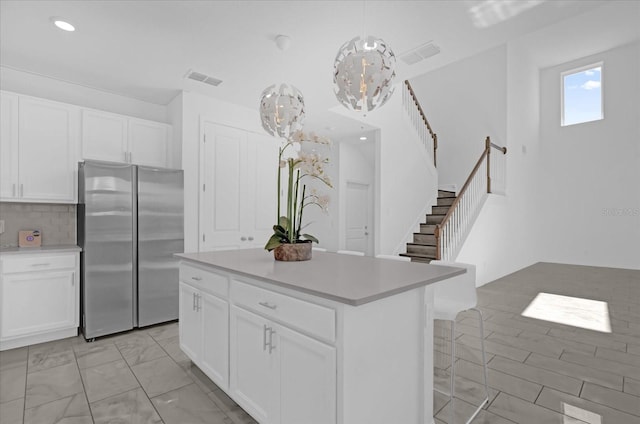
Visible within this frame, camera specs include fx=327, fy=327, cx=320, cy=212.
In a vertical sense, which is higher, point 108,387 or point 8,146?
point 8,146

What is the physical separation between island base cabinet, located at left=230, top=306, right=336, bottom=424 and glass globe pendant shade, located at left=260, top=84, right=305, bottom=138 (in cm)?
134

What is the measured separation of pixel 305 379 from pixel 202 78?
3578 mm

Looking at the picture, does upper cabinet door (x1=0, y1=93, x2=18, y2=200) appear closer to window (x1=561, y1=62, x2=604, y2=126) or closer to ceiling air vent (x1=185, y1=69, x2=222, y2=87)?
ceiling air vent (x1=185, y1=69, x2=222, y2=87)

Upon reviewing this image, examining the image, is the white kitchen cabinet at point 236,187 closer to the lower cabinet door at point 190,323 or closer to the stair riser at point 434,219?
the lower cabinet door at point 190,323

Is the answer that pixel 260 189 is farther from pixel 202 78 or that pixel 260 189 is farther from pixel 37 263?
pixel 37 263

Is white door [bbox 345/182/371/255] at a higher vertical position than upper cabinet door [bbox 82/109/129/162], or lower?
lower

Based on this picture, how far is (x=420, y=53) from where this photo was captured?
3.23 meters

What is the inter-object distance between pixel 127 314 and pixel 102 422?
169cm

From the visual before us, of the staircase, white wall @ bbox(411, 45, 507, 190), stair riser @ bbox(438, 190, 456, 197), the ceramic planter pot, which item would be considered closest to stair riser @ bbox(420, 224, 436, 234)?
the staircase

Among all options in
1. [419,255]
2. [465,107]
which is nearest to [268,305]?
[419,255]

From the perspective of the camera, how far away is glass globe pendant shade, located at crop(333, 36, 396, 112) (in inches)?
75.7

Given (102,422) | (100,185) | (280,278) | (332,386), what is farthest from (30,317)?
(332,386)

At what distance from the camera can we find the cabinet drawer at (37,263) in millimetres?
3031

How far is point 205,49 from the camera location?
320 cm
